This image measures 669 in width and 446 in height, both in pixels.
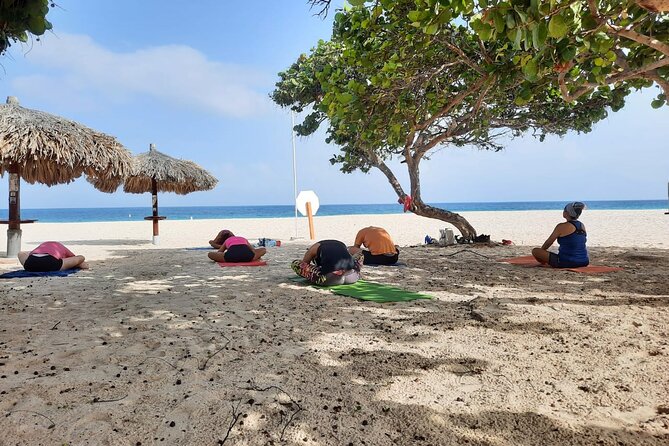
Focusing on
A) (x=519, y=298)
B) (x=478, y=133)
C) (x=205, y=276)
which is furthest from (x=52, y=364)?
(x=478, y=133)

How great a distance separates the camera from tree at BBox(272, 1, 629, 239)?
192 inches

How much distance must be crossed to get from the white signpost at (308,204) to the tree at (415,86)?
2876 mm

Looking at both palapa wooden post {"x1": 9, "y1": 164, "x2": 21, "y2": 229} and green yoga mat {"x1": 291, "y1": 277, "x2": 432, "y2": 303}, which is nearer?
green yoga mat {"x1": 291, "y1": 277, "x2": 432, "y2": 303}

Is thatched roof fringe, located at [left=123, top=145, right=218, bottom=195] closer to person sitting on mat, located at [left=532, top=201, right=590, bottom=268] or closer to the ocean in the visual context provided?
person sitting on mat, located at [left=532, top=201, right=590, bottom=268]

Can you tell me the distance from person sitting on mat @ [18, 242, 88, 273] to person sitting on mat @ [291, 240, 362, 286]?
3974 mm

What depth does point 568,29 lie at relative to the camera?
3.04 m

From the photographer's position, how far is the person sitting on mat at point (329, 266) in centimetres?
525

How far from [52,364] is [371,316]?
2477 millimetres

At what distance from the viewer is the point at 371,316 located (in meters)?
3.85

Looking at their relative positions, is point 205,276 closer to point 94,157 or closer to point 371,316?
point 371,316

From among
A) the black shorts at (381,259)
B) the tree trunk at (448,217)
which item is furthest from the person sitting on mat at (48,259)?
the tree trunk at (448,217)

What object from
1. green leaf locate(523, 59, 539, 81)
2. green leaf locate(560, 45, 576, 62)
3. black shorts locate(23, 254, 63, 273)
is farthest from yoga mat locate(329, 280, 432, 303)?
black shorts locate(23, 254, 63, 273)

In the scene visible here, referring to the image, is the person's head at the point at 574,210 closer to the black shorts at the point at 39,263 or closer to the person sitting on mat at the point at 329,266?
the person sitting on mat at the point at 329,266

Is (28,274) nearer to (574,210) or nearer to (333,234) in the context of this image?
(574,210)
